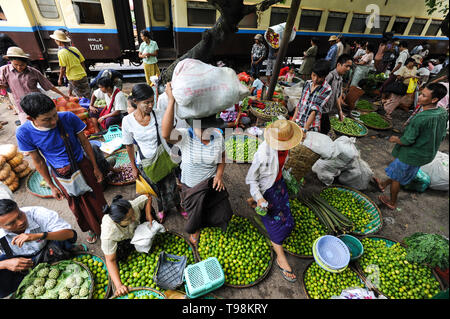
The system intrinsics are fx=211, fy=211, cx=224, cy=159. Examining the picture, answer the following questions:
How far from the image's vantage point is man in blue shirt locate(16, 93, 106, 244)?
6.29 feet

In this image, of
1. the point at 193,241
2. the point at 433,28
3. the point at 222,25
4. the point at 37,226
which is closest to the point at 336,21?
the point at 433,28

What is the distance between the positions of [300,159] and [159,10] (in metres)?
8.55

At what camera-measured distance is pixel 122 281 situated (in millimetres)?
2414

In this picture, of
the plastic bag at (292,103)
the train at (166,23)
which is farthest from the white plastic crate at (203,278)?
the train at (166,23)

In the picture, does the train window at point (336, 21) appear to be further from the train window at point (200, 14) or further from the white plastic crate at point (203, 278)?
the white plastic crate at point (203, 278)

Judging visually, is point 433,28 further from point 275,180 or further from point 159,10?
point 275,180

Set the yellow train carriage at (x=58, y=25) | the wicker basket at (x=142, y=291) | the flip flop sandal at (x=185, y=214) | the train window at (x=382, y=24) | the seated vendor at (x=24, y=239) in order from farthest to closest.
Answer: the train window at (x=382, y=24), the yellow train carriage at (x=58, y=25), the flip flop sandal at (x=185, y=214), the wicker basket at (x=142, y=291), the seated vendor at (x=24, y=239)

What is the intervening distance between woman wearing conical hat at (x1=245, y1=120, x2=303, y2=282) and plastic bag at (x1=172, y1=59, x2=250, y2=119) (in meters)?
0.75

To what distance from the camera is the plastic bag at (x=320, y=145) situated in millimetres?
3197

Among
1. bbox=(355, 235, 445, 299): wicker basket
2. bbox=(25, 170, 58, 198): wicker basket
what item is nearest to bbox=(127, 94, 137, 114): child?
bbox=(25, 170, 58, 198): wicker basket

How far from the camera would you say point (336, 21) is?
10.3 m

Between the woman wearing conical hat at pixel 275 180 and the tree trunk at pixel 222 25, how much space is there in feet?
8.03

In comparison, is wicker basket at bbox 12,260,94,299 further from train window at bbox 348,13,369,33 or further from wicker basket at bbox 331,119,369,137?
train window at bbox 348,13,369,33

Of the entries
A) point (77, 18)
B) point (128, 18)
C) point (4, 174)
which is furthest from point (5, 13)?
point (4, 174)
